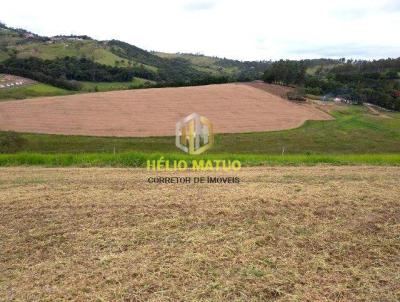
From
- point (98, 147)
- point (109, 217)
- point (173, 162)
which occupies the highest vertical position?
point (109, 217)

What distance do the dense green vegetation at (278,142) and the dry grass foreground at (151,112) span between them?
2007mm

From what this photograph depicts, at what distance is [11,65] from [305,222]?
8365 cm

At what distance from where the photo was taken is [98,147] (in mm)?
30281

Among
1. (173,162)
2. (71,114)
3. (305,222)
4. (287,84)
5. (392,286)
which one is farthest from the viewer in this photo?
(287,84)

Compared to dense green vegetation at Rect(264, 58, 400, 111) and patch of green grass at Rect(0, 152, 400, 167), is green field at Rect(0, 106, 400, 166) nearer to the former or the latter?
patch of green grass at Rect(0, 152, 400, 167)

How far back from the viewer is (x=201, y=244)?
18.2 feet

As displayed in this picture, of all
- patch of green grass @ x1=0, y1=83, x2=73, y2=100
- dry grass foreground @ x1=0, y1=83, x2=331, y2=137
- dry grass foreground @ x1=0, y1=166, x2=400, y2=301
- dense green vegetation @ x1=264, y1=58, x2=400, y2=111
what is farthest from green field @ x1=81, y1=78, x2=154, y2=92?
dry grass foreground @ x1=0, y1=166, x2=400, y2=301

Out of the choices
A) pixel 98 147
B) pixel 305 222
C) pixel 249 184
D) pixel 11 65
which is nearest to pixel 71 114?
pixel 98 147

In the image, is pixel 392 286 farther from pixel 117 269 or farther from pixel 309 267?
pixel 117 269

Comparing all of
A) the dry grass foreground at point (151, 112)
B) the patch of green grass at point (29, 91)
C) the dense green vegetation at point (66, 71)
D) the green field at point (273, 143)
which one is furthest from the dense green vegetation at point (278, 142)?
the dense green vegetation at point (66, 71)

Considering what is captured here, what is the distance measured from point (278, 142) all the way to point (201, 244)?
30099mm

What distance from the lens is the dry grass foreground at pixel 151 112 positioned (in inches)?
1448

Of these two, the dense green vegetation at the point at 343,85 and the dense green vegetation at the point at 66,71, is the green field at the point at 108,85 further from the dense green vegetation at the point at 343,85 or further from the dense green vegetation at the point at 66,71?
the dense green vegetation at the point at 343,85

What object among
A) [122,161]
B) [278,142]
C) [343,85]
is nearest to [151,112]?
[278,142]
